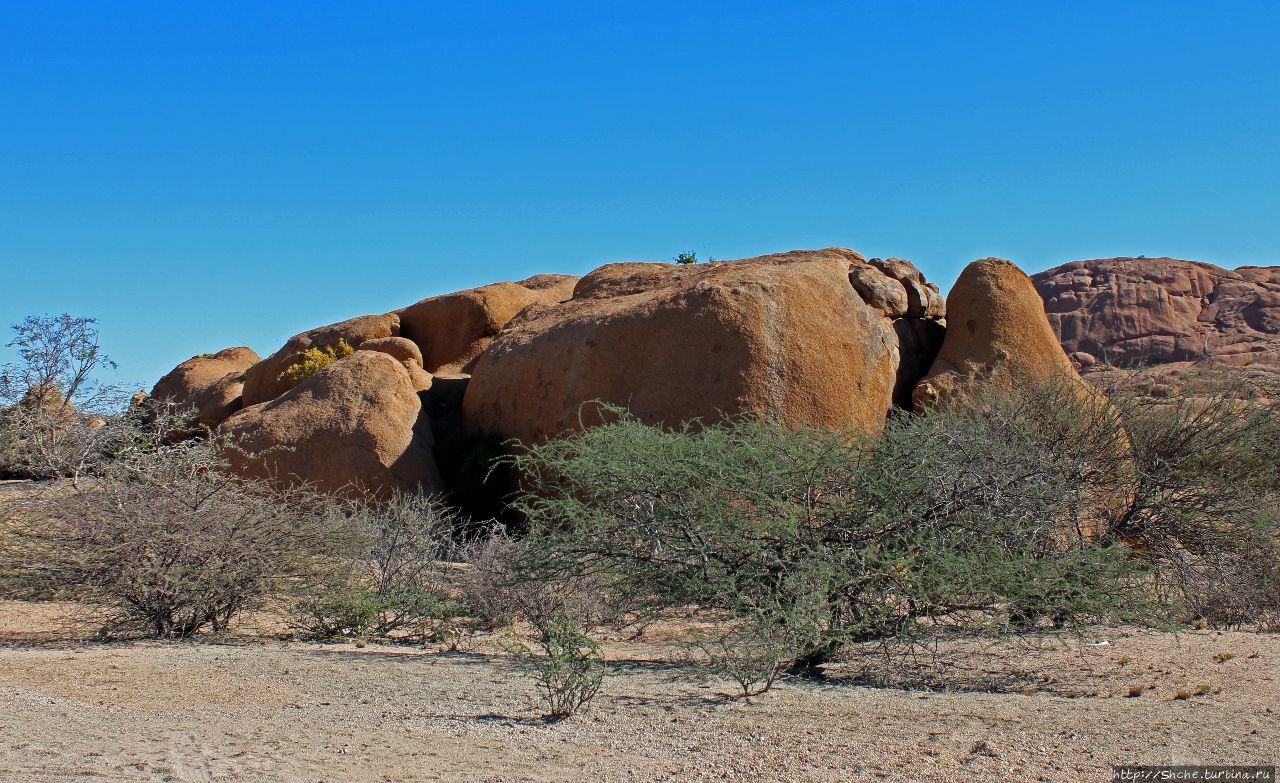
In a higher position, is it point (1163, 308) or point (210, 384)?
point (1163, 308)

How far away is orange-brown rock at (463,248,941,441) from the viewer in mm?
16734

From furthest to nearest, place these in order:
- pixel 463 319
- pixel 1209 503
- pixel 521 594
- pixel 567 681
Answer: pixel 463 319
pixel 1209 503
pixel 521 594
pixel 567 681

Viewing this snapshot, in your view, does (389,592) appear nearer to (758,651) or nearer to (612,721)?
(758,651)

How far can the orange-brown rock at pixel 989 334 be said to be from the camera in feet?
58.4

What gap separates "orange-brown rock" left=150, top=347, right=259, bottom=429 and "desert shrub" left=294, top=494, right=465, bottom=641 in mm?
14498

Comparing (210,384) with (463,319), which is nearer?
(463,319)

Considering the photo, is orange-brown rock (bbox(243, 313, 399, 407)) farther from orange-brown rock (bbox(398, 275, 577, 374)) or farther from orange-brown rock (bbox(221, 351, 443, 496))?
orange-brown rock (bbox(221, 351, 443, 496))

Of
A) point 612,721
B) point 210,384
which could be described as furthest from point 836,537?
point 210,384

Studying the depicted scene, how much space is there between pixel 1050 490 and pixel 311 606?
21.1 ft

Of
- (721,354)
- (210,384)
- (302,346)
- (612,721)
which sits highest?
(302,346)

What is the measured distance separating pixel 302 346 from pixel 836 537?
64.0ft

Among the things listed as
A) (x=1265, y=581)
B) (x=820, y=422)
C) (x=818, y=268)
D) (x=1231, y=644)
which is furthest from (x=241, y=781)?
→ (x=818, y=268)

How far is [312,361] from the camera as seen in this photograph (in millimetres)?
23375

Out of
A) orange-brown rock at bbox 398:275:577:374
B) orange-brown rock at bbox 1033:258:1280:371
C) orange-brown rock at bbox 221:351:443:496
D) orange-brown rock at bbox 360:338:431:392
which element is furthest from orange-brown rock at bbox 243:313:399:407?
orange-brown rock at bbox 1033:258:1280:371
